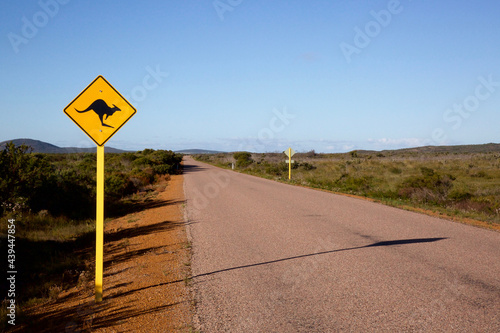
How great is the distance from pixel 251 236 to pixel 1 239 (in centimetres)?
574

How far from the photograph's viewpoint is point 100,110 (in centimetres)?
477

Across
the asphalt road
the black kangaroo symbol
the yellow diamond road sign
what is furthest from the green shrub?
the black kangaroo symbol

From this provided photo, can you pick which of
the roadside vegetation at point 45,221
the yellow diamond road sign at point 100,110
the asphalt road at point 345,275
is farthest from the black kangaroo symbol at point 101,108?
the roadside vegetation at point 45,221

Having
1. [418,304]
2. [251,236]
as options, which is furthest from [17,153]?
[418,304]

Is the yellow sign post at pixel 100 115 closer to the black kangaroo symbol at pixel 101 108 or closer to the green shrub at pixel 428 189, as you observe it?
the black kangaroo symbol at pixel 101 108

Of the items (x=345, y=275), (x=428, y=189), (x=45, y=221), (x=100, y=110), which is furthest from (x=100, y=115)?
(x=428, y=189)

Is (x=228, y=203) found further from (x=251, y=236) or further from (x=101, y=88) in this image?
(x=101, y=88)

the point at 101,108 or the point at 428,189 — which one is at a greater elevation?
the point at 101,108

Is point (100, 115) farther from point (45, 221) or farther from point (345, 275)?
point (45, 221)

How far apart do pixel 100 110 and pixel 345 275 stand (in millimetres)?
4470

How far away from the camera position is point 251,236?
882 centimetres

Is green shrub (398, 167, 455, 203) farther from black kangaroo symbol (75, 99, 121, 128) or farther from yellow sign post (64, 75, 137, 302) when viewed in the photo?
black kangaroo symbol (75, 99, 121, 128)

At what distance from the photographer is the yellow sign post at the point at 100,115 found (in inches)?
184

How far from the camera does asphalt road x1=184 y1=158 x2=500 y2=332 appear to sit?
4.23 m
